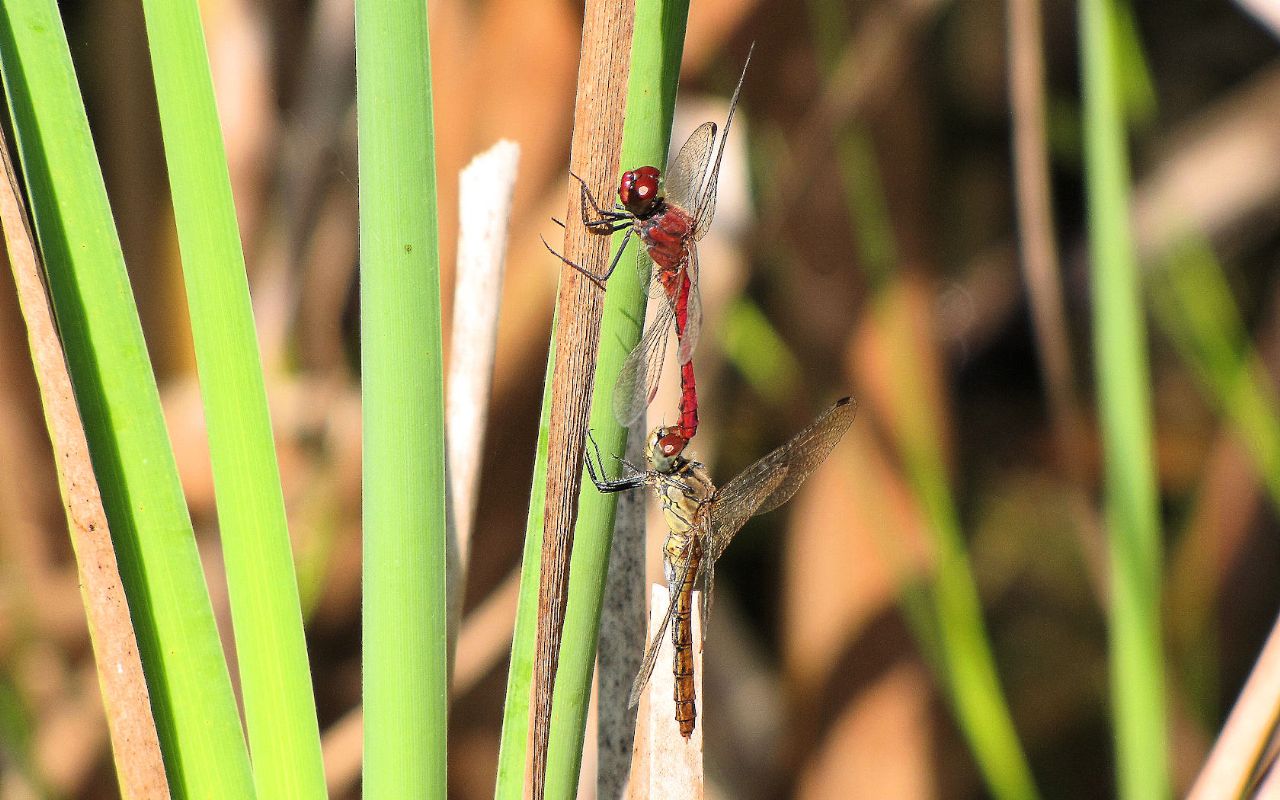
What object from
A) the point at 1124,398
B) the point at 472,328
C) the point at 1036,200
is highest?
the point at 1036,200

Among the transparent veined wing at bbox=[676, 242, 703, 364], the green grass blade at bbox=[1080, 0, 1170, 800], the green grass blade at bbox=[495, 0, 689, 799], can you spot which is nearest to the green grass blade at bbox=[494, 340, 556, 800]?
the green grass blade at bbox=[495, 0, 689, 799]

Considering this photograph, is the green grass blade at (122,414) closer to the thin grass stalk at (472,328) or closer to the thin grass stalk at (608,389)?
the thin grass stalk at (608,389)

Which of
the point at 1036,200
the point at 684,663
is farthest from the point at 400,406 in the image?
the point at 1036,200

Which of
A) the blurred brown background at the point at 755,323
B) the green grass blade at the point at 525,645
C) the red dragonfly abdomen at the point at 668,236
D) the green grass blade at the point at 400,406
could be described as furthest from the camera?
the blurred brown background at the point at 755,323

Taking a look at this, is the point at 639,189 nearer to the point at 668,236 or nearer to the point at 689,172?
the point at 668,236

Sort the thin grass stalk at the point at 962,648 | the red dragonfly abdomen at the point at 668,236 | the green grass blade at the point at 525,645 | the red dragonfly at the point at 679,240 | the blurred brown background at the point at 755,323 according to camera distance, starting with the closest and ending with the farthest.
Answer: the green grass blade at the point at 525,645 → the red dragonfly at the point at 679,240 → the red dragonfly abdomen at the point at 668,236 → the thin grass stalk at the point at 962,648 → the blurred brown background at the point at 755,323

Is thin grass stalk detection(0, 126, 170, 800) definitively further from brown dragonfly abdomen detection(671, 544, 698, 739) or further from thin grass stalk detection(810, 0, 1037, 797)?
thin grass stalk detection(810, 0, 1037, 797)

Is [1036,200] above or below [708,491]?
above

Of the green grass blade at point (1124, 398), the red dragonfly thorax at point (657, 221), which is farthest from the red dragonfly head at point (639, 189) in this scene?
the green grass blade at point (1124, 398)
